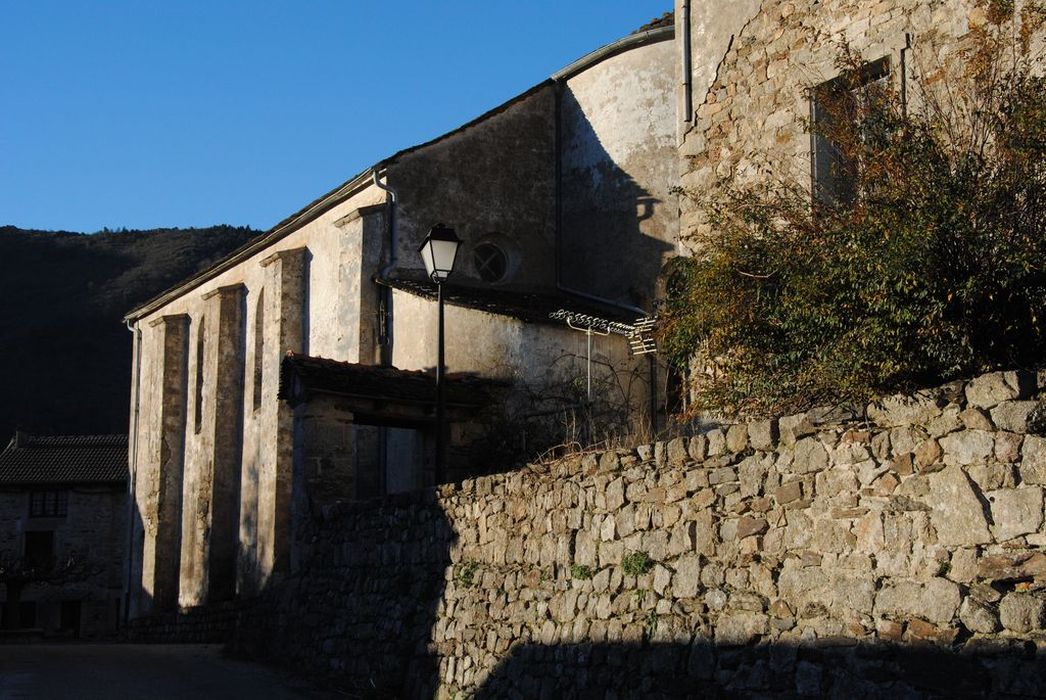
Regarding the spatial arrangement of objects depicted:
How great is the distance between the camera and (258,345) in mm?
27953

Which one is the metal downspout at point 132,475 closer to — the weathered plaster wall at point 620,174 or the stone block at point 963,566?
the weathered plaster wall at point 620,174

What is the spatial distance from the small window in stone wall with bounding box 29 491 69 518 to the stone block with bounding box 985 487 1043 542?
4404cm

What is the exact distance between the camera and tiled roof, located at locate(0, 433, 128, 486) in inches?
1805

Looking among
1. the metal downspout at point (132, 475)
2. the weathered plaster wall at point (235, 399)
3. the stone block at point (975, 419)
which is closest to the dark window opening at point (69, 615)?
the metal downspout at point (132, 475)

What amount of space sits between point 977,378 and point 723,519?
2.25m

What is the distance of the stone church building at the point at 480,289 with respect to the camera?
39.5ft

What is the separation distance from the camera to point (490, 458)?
17.4m

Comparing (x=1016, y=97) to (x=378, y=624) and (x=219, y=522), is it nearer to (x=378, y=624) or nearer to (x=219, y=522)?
(x=378, y=624)

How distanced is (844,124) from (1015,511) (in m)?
3.68

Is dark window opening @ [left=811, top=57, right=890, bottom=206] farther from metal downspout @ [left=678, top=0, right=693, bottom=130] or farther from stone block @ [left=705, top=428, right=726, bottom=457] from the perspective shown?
stone block @ [left=705, top=428, right=726, bottom=457]

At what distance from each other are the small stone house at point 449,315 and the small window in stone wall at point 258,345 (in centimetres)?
6

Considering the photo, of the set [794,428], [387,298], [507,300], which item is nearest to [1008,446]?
[794,428]

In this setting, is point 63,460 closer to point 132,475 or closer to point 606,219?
point 132,475

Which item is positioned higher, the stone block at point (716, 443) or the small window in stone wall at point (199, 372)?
the small window in stone wall at point (199, 372)
